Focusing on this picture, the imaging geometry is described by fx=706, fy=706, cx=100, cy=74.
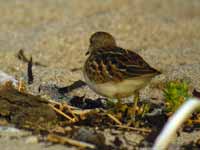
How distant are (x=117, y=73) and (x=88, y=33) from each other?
404cm

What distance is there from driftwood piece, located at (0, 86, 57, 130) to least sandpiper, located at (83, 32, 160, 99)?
0.43 metres

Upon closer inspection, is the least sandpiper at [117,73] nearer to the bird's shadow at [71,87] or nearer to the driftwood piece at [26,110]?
the driftwood piece at [26,110]

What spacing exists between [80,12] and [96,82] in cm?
569

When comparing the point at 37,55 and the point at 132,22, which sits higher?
the point at 132,22

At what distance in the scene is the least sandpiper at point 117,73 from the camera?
525 cm

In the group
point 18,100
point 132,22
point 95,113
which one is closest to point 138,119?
point 95,113

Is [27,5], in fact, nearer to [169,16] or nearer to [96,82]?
[169,16]

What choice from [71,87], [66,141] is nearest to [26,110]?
[66,141]

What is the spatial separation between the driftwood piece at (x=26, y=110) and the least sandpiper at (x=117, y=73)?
43 centimetres

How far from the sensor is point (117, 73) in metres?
5.30

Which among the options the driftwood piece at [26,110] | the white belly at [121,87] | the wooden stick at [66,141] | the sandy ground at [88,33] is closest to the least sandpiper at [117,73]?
the white belly at [121,87]

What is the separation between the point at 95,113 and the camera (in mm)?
5172

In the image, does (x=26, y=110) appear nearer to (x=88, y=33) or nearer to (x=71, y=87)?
(x=71, y=87)

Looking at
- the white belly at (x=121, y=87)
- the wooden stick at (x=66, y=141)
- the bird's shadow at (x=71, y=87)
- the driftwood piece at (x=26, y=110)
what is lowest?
the wooden stick at (x=66, y=141)
